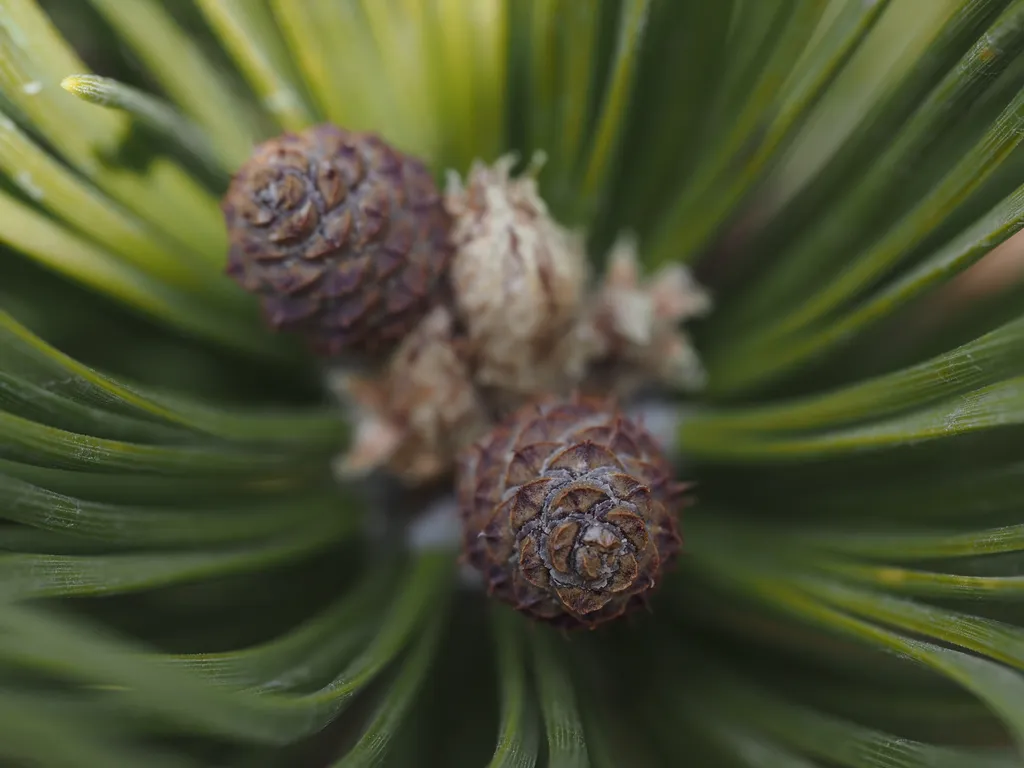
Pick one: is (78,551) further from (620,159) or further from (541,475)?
(620,159)

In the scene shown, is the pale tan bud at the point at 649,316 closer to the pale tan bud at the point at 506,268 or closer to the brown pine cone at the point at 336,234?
the pale tan bud at the point at 506,268

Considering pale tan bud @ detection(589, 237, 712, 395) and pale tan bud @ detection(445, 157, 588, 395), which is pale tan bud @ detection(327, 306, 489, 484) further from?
pale tan bud @ detection(589, 237, 712, 395)

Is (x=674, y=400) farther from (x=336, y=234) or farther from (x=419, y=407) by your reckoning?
(x=336, y=234)

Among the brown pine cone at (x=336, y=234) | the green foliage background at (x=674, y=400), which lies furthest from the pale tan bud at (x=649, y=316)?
the brown pine cone at (x=336, y=234)

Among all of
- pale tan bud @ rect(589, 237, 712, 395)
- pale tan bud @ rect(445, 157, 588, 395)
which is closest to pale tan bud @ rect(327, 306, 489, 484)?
pale tan bud @ rect(445, 157, 588, 395)

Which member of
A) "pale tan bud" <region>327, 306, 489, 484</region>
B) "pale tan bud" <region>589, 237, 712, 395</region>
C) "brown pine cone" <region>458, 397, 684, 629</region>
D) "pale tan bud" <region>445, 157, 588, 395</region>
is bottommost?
"brown pine cone" <region>458, 397, 684, 629</region>

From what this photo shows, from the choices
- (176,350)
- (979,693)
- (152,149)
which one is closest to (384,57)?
(152,149)
